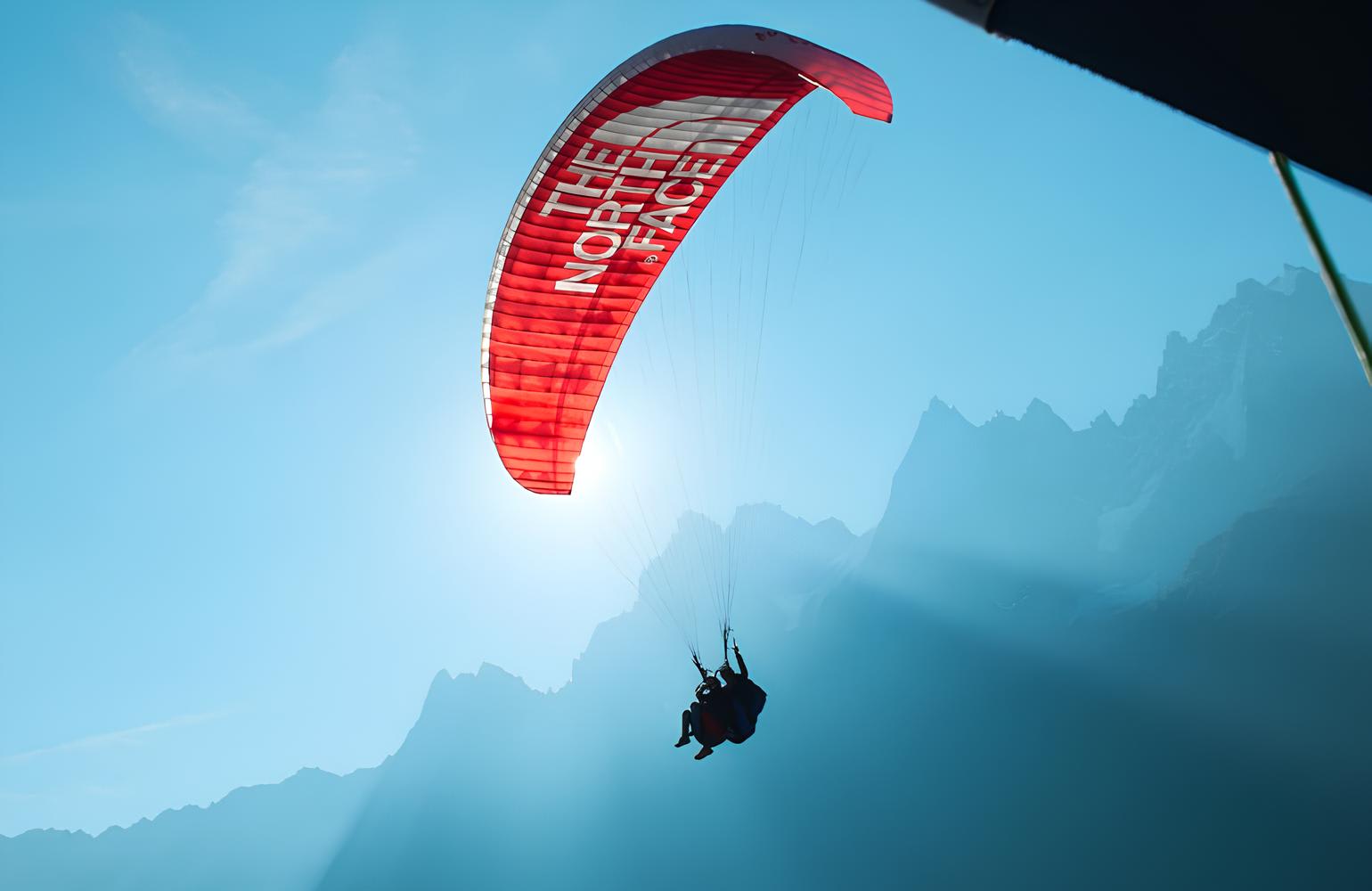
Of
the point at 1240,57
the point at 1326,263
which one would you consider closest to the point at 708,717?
the point at 1326,263

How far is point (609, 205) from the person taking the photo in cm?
820

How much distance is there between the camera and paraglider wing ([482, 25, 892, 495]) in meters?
6.58

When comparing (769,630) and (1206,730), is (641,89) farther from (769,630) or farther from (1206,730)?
(769,630)

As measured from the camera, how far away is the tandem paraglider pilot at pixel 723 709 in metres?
8.55

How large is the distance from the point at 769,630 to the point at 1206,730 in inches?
1978

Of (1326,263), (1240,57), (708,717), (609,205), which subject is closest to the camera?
(1240,57)

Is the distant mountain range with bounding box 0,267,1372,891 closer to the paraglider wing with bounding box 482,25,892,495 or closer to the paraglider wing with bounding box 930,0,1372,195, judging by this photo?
the paraglider wing with bounding box 482,25,892,495

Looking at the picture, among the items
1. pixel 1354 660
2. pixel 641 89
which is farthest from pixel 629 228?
pixel 1354 660

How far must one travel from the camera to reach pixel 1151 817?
187 feet

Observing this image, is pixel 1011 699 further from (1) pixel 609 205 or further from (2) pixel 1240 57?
(2) pixel 1240 57

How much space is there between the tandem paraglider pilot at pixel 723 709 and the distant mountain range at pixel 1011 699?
57.6 m

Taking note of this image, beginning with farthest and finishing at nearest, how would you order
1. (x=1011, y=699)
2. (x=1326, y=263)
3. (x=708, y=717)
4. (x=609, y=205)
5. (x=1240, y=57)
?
(x=1011, y=699)
(x=708, y=717)
(x=609, y=205)
(x=1326, y=263)
(x=1240, y=57)

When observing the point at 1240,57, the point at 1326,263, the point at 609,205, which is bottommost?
the point at 1326,263

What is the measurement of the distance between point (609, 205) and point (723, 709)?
5.14 metres
